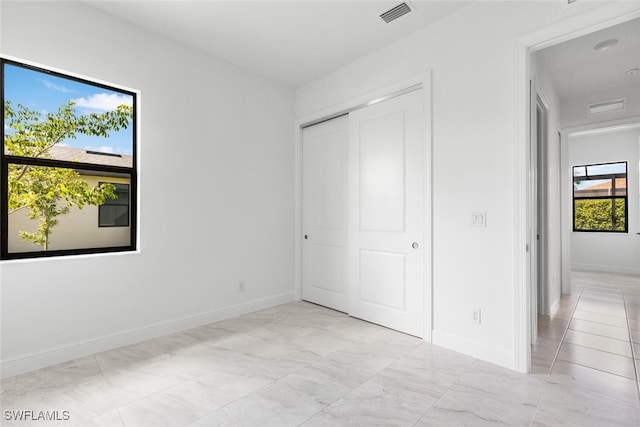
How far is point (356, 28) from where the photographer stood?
301cm

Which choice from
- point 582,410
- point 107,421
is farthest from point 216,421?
point 582,410

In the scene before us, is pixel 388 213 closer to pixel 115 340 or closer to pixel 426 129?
pixel 426 129

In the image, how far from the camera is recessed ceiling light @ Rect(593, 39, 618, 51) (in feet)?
10.5

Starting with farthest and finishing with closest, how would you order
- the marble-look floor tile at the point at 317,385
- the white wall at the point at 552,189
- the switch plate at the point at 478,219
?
the white wall at the point at 552,189
the switch plate at the point at 478,219
the marble-look floor tile at the point at 317,385

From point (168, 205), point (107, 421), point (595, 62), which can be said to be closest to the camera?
point (107, 421)

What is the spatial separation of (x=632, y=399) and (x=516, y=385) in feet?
2.14

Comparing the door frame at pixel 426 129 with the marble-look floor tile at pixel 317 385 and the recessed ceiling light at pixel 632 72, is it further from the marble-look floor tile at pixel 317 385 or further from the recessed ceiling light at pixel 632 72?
the recessed ceiling light at pixel 632 72

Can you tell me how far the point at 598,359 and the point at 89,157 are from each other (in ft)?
15.0

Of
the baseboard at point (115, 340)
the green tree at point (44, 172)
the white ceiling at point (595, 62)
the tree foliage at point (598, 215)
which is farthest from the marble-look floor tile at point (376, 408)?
the tree foliage at point (598, 215)

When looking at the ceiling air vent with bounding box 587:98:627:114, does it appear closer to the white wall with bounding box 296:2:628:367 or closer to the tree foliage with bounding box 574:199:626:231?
the tree foliage with bounding box 574:199:626:231

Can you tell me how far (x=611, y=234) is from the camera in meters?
6.33

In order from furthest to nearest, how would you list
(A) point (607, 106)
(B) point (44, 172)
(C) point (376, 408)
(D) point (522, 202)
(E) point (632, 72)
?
1. (A) point (607, 106)
2. (E) point (632, 72)
3. (B) point (44, 172)
4. (D) point (522, 202)
5. (C) point (376, 408)

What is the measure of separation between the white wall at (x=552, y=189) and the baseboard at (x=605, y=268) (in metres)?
2.84

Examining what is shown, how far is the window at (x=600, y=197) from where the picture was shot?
20.5 feet
